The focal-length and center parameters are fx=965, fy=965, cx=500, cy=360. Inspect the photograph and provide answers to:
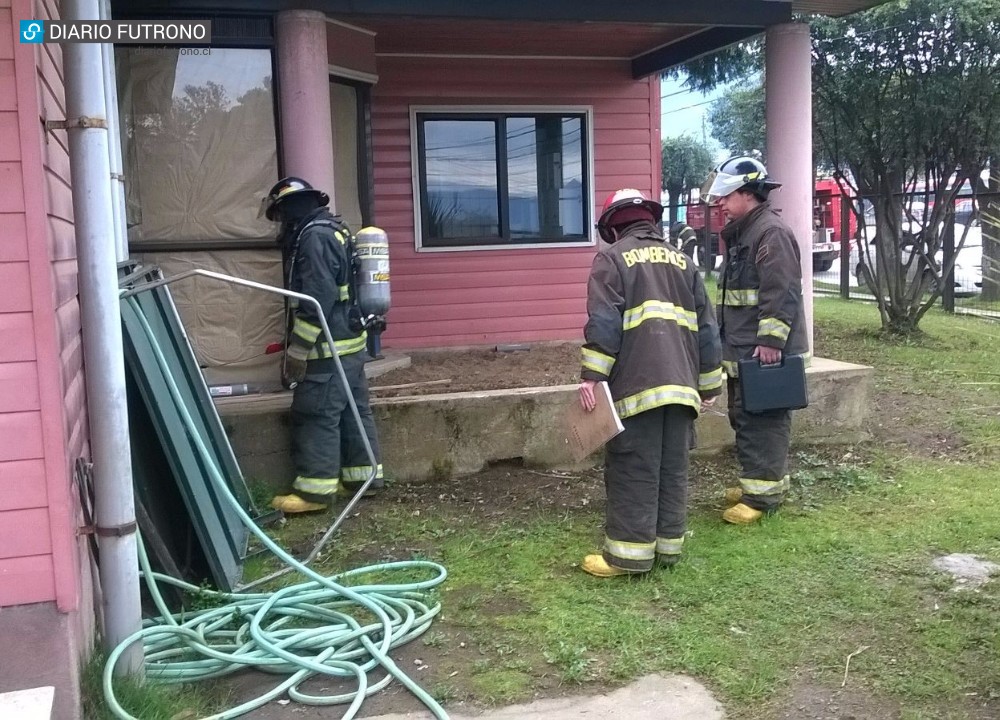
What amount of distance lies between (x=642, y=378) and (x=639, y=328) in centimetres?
23

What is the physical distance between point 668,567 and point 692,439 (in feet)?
2.07

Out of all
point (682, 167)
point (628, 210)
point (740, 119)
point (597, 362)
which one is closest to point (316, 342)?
point (597, 362)

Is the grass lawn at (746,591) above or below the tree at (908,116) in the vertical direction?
below

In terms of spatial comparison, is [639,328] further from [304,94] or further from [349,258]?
[304,94]

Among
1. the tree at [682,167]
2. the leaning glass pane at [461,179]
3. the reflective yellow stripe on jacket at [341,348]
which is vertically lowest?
the reflective yellow stripe on jacket at [341,348]

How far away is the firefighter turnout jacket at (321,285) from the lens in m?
5.37

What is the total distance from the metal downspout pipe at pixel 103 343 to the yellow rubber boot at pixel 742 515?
3.14m

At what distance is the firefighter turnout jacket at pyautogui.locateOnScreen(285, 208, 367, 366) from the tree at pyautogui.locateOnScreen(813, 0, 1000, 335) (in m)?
8.04

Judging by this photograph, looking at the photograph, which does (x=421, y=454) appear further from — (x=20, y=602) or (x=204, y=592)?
(x=20, y=602)

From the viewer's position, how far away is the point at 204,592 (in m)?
3.97

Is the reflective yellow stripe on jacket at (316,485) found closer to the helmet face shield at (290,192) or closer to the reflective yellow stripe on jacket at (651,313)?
the helmet face shield at (290,192)

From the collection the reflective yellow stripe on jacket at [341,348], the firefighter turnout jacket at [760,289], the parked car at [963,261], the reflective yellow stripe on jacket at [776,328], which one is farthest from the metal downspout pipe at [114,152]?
the parked car at [963,261]

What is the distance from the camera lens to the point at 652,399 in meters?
4.34

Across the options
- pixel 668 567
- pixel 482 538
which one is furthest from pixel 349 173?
pixel 668 567
